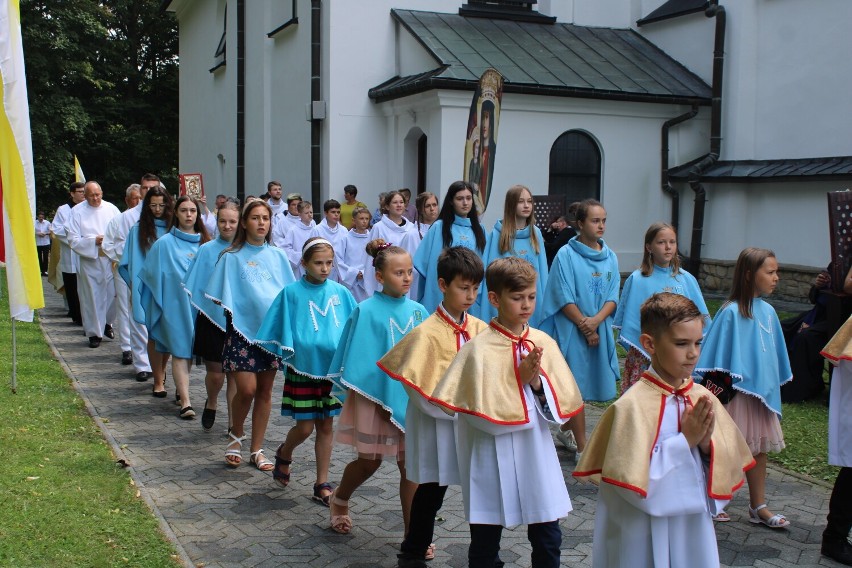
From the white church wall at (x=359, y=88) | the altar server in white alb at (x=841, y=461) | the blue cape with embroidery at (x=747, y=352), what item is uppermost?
the white church wall at (x=359, y=88)

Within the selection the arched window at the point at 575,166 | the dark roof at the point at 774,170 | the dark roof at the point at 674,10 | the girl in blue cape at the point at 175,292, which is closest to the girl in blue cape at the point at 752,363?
the girl in blue cape at the point at 175,292

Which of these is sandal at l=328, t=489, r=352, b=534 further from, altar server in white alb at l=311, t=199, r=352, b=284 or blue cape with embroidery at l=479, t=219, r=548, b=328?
altar server in white alb at l=311, t=199, r=352, b=284

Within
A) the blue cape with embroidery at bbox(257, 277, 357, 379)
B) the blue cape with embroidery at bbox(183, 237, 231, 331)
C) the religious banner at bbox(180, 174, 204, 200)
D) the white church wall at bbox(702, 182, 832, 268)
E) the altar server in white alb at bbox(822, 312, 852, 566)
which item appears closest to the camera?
the altar server in white alb at bbox(822, 312, 852, 566)

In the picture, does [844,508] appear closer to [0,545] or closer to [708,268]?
[0,545]

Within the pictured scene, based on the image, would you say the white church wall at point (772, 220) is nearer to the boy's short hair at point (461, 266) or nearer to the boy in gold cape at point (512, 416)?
the boy's short hair at point (461, 266)

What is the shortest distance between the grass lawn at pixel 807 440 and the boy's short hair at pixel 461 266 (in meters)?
3.67

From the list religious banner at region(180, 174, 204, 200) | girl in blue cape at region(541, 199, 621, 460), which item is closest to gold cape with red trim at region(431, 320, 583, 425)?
girl in blue cape at region(541, 199, 621, 460)

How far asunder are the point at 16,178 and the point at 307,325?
3.54 metres

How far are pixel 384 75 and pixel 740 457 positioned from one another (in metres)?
17.1

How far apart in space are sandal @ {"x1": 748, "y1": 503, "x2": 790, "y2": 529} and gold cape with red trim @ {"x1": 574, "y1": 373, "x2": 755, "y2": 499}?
250 cm

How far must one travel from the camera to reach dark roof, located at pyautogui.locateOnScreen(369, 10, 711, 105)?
18.4m

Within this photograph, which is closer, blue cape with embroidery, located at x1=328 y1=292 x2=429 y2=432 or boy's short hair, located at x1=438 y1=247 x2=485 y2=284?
boy's short hair, located at x1=438 y1=247 x2=485 y2=284

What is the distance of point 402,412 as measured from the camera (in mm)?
5230

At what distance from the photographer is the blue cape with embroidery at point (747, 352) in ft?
19.2
